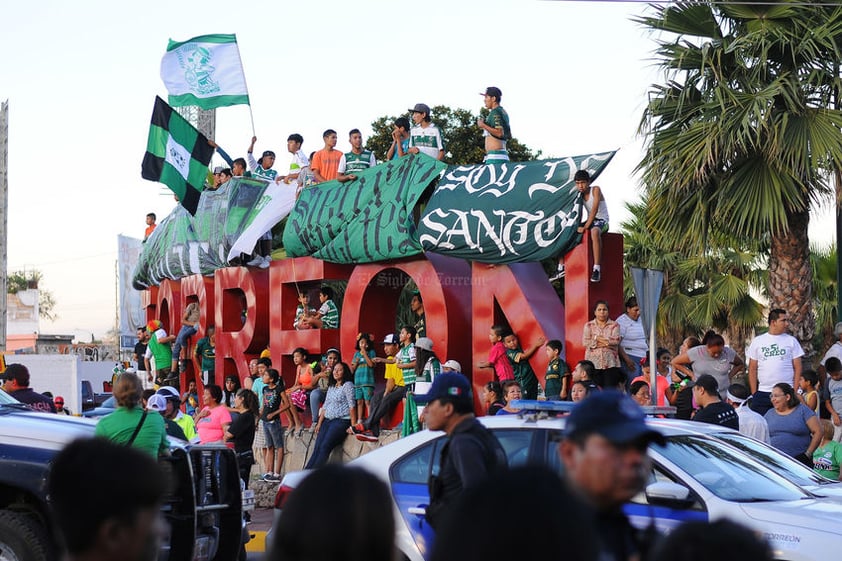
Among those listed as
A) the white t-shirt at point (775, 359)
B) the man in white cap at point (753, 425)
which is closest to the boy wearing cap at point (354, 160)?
the white t-shirt at point (775, 359)

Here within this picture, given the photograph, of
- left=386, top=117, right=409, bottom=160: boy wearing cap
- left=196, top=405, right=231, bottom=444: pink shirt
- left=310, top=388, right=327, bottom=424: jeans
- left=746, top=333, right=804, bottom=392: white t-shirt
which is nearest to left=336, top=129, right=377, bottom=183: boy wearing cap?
left=386, top=117, right=409, bottom=160: boy wearing cap

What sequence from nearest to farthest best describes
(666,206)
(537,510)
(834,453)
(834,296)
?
(537,510)
(834,453)
(666,206)
(834,296)

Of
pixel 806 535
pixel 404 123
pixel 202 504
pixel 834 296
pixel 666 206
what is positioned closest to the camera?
pixel 806 535

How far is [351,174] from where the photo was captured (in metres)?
17.3

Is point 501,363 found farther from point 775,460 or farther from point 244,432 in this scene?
point 775,460

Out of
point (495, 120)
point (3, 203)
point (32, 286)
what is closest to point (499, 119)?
point (495, 120)

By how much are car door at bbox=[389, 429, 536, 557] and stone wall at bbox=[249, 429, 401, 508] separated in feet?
22.9

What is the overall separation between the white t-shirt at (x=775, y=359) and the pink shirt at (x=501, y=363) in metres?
3.15

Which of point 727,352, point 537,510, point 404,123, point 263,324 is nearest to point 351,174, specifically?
point 404,123

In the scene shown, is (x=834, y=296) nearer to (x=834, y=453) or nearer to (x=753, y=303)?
(x=753, y=303)

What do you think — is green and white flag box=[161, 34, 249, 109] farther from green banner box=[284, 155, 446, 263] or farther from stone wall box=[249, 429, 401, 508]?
stone wall box=[249, 429, 401, 508]

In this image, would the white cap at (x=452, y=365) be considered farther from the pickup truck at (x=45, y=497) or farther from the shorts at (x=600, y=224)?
the pickup truck at (x=45, y=497)

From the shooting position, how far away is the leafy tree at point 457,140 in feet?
117

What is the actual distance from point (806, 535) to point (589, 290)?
7.25 meters
